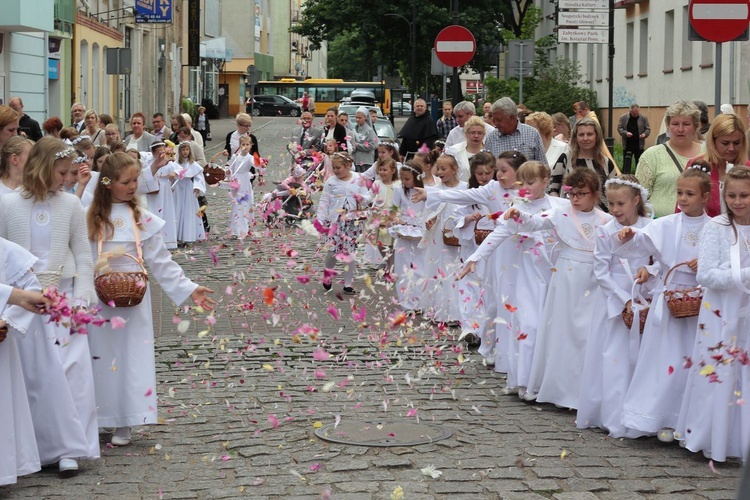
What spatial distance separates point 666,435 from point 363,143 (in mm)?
15155

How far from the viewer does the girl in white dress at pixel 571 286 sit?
848 centimetres

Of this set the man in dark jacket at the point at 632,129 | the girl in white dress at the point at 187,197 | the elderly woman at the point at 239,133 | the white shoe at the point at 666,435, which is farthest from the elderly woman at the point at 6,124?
the man in dark jacket at the point at 632,129

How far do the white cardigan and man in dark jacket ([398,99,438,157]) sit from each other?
1417 centimetres

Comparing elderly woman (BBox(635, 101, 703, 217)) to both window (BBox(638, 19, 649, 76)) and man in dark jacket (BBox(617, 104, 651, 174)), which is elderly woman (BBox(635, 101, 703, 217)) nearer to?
man in dark jacket (BBox(617, 104, 651, 174))

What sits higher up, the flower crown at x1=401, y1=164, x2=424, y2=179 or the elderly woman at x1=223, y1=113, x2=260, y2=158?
the elderly woman at x1=223, y1=113, x2=260, y2=158

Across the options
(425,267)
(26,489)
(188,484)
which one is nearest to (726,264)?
(188,484)

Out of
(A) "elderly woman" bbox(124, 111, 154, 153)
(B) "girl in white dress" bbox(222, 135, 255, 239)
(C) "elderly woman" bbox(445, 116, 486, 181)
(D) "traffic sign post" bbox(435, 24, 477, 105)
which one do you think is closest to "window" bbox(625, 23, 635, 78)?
(D) "traffic sign post" bbox(435, 24, 477, 105)

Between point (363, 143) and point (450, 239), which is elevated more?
point (363, 143)

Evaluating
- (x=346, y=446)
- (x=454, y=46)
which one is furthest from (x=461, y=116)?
(x=346, y=446)

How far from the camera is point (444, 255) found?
41.1ft

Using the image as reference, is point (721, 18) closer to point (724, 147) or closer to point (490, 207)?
point (490, 207)

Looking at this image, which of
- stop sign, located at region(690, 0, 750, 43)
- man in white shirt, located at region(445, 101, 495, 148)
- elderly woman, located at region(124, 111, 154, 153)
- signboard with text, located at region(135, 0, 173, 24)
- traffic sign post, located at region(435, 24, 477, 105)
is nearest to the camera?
stop sign, located at region(690, 0, 750, 43)

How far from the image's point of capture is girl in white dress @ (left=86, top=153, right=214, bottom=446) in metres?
7.42

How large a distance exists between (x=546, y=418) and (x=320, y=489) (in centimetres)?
228
